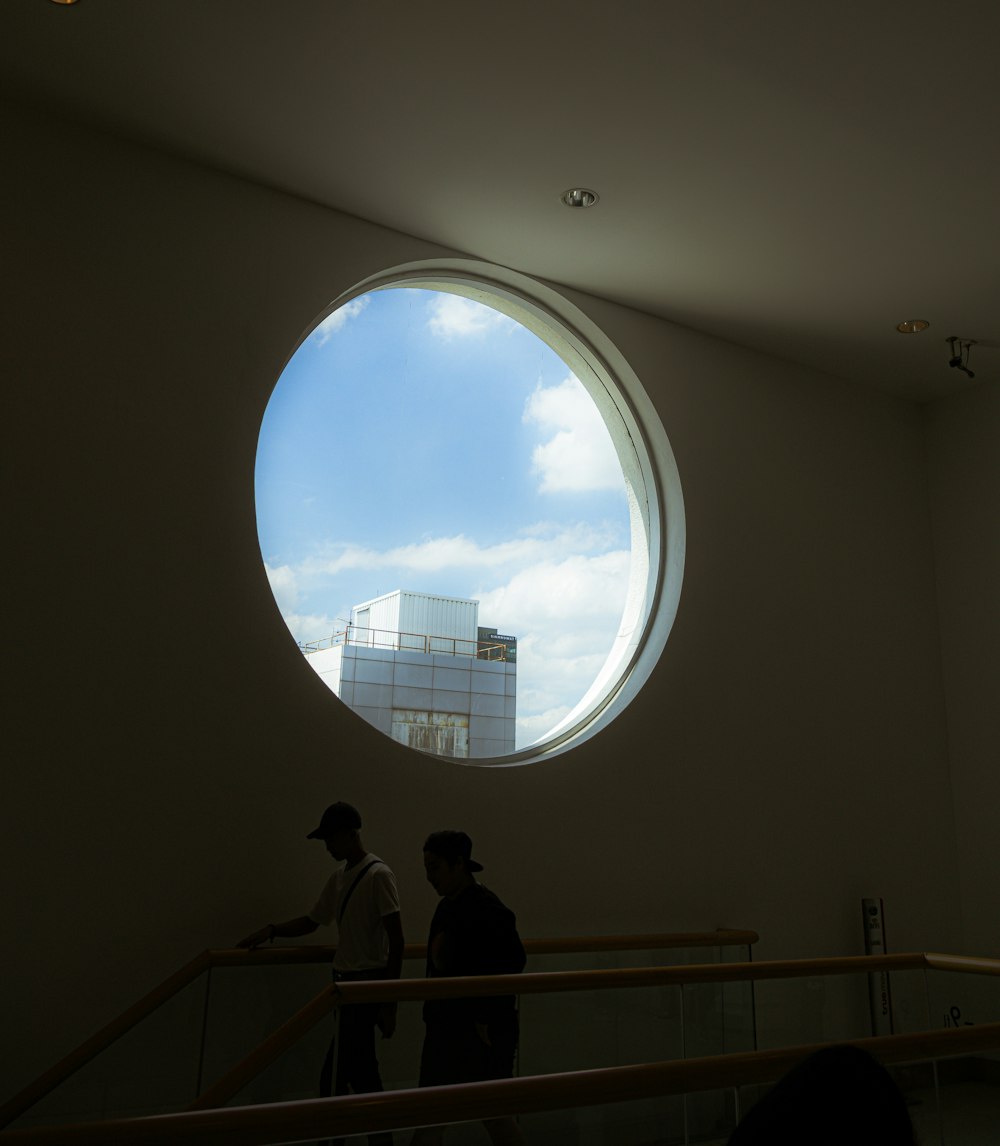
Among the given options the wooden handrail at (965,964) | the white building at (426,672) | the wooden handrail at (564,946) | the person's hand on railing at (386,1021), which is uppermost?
the white building at (426,672)

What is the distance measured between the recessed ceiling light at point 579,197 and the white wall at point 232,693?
78cm

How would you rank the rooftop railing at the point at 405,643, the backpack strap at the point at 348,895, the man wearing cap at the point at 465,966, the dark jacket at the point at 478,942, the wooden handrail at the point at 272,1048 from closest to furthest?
the wooden handrail at the point at 272,1048, the man wearing cap at the point at 465,966, the dark jacket at the point at 478,942, the backpack strap at the point at 348,895, the rooftop railing at the point at 405,643

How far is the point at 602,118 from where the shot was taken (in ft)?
13.2

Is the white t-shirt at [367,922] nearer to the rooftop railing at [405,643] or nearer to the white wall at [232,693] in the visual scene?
the white wall at [232,693]

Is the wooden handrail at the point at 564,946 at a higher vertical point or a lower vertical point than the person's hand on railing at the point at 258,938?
lower

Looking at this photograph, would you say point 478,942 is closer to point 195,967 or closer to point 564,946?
point 195,967

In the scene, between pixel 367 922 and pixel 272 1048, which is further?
pixel 367 922

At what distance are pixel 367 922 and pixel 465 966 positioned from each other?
471 mm

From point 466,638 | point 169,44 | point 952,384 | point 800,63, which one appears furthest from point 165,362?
point 952,384

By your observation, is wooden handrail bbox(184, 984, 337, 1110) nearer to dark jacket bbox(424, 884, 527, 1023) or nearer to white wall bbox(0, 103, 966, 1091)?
dark jacket bbox(424, 884, 527, 1023)

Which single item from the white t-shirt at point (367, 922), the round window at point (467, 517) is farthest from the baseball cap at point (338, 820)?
the round window at point (467, 517)

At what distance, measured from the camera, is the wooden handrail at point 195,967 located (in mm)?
3071

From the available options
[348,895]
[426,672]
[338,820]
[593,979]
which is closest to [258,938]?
[348,895]

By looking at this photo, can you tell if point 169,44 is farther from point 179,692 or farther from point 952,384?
point 952,384
